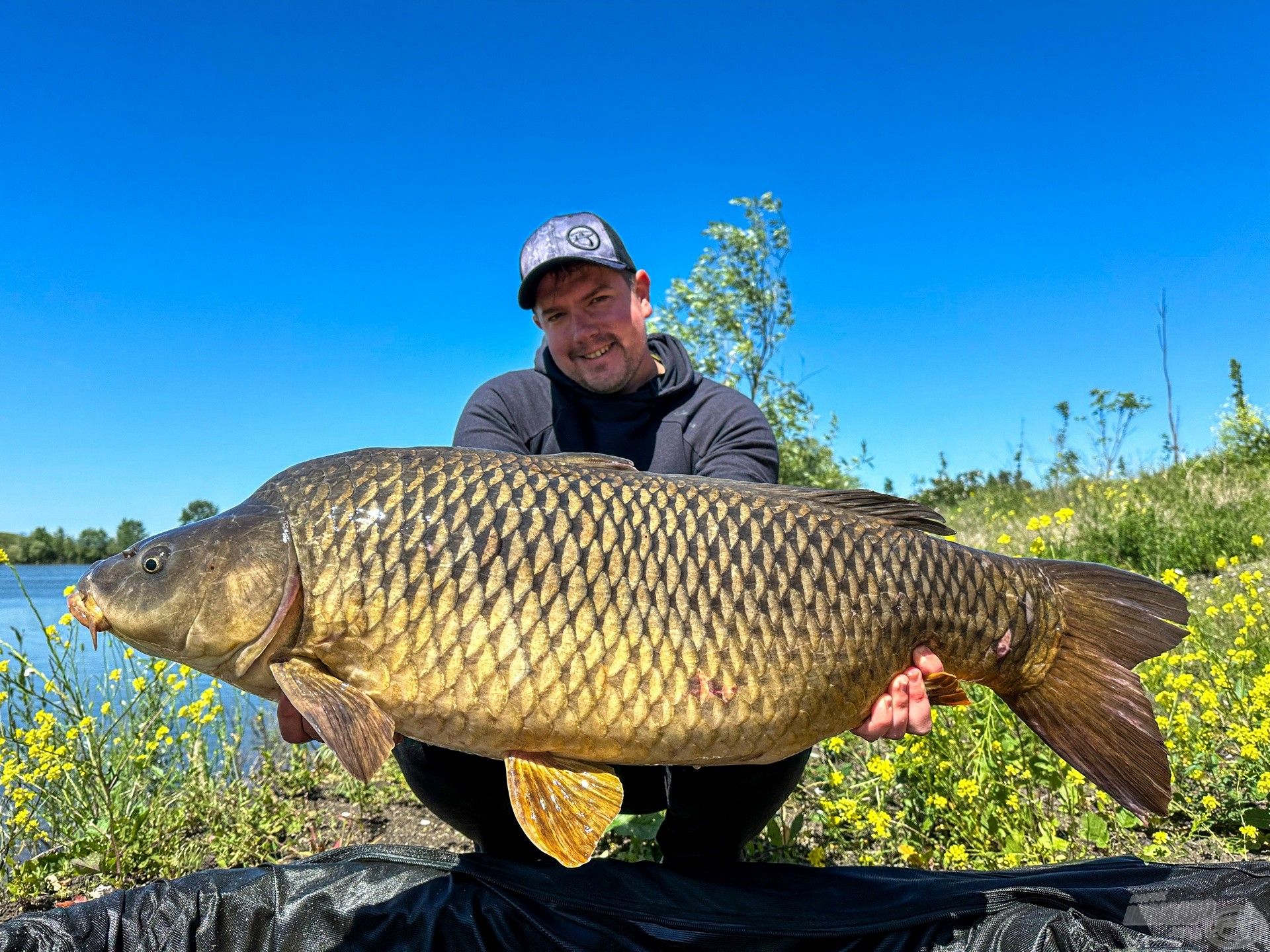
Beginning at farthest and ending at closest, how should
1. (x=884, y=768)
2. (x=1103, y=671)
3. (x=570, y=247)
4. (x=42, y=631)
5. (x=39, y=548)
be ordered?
(x=39, y=548) → (x=42, y=631) → (x=570, y=247) → (x=884, y=768) → (x=1103, y=671)

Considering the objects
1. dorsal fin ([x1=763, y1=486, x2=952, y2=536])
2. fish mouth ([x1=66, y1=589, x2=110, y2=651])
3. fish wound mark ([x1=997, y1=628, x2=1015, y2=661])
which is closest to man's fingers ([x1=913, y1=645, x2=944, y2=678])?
fish wound mark ([x1=997, y1=628, x2=1015, y2=661])

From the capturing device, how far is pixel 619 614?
1478 millimetres

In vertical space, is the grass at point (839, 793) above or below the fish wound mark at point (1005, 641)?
below

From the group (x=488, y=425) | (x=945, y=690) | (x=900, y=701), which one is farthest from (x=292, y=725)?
(x=945, y=690)

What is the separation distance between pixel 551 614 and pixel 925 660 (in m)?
0.73

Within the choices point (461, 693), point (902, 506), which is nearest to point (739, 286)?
point (902, 506)

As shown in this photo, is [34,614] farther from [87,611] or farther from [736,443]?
[736,443]

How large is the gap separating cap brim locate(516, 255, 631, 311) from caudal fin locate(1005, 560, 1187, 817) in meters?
1.28

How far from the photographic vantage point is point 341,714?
1.43 metres

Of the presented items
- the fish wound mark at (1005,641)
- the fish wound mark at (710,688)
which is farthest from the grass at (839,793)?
the fish wound mark at (710,688)

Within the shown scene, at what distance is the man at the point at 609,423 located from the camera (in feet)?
6.63

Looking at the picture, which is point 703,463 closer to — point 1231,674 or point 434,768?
point 434,768

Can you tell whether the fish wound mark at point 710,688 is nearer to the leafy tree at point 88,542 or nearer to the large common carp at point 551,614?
the large common carp at point 551,614

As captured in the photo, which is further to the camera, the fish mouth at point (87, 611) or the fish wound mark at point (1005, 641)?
the fish wound mark at point (1005, 641)
